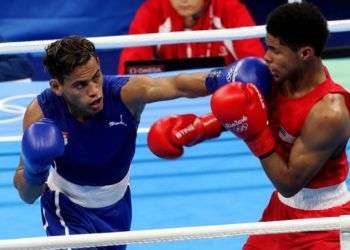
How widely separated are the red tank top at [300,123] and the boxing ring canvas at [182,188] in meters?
0.79

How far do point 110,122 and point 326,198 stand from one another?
0.65 meters

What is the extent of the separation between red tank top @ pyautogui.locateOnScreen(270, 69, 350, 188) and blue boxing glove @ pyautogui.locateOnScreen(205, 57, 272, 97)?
7 centimetres

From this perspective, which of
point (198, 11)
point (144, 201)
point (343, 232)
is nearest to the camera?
point (343, 232)

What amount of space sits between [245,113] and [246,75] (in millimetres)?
184

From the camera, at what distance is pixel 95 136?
7.79 ft

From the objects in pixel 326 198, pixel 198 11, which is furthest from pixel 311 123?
pixel 198 11

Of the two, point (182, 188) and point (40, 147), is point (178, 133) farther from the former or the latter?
point (182, 188)

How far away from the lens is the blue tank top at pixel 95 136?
2.37 m

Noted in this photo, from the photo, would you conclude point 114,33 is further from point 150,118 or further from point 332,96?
point 332,96

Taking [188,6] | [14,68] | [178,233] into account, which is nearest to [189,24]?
[188,6]

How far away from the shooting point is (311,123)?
214 centimetres

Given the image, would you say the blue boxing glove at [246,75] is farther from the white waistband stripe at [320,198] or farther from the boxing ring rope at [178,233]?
the boxing ring rope at [178,233]

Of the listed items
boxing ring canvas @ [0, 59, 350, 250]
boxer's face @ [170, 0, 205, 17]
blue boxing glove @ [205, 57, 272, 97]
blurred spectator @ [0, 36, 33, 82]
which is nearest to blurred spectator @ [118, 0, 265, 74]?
boxer's face @ [170, 0, 205, 17]

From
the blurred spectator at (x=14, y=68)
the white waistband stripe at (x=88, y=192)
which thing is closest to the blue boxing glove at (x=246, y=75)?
the white waistband stripe at (x=88, y=192)
